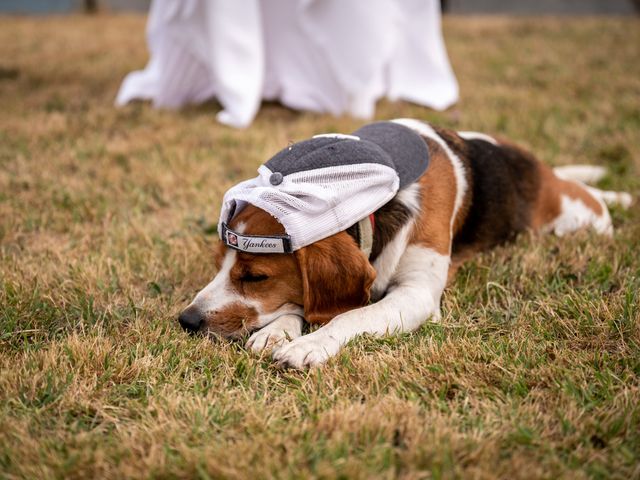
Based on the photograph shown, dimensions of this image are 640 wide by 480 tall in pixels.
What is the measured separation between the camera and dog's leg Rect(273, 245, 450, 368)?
2934mm

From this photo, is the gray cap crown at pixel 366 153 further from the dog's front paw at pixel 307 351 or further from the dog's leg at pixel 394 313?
the dog's front paw at pixel 307 351

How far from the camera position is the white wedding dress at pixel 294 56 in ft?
23.0

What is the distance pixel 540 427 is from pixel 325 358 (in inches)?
36.3

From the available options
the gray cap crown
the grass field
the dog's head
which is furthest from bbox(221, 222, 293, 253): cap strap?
the grass field

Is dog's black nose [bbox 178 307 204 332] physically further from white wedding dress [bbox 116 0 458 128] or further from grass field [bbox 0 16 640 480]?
white wedding dress [bbox 116 0 458 128]

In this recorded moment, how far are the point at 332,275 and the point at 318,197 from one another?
1.18 ft

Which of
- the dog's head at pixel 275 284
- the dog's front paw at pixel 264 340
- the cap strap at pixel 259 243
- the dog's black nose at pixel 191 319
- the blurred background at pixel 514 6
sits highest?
the cap strap at pixel 259 243

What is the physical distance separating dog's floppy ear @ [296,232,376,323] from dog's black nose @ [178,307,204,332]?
1.62ft

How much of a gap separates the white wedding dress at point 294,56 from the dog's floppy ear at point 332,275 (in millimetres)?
4250

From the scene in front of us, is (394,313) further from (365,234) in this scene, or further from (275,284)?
(275,284)

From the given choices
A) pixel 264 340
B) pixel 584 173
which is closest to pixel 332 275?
pixel 264 340

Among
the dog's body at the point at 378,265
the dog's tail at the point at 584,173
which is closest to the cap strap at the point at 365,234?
the dog's body at the point at 378,265

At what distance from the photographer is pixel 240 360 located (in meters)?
2.94

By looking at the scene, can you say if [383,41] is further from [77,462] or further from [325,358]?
[77,462]
